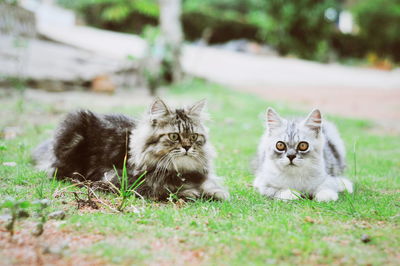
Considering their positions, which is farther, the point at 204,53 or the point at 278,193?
the point at 204,53

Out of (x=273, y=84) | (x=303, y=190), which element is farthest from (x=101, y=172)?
(x=273, y=84)

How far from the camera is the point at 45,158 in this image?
533cm

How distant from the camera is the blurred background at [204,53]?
12367 mm

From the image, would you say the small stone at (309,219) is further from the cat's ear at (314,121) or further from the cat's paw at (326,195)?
the cat's ear at (314,121)

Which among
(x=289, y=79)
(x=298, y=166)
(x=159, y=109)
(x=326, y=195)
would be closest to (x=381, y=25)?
(x=289, y=79)

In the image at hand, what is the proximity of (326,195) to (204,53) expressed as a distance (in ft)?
62.9

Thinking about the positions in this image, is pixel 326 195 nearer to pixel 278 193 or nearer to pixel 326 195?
pixel 326 195

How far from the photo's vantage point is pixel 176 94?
44.7 ft

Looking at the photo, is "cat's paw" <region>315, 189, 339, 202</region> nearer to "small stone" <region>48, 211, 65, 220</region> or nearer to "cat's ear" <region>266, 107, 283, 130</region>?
"cat's ear" <region>266, 107, 283, 130</region>

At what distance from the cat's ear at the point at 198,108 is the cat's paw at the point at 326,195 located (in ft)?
4.71

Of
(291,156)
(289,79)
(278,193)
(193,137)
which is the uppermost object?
(289,79)

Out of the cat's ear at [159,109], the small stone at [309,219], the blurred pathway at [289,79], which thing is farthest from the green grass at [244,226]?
the blurred pathway at [289,79]

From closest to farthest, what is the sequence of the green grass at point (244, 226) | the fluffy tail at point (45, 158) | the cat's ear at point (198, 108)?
the green grass at point (244, 226)
the cat's ear at point (198, 108)
the fluffy tail at point (45, 158)

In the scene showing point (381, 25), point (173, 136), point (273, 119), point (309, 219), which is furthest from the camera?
point (381, 25)
